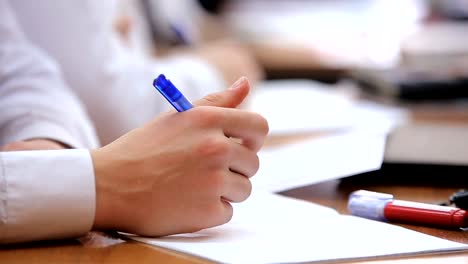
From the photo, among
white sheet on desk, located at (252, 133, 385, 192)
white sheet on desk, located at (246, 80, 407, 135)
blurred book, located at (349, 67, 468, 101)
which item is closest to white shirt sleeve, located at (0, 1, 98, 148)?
white sheet on desk, located at (252, 133, 385, 192)

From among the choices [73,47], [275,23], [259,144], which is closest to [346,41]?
[275,23]

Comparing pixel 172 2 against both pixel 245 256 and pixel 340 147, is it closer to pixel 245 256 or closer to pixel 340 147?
pixel 340 147

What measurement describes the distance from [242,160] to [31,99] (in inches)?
15.6

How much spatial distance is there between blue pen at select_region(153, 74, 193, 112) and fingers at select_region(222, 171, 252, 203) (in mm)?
66

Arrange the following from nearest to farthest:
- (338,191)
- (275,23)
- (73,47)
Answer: (338,191)
(73,47)
(275,23)

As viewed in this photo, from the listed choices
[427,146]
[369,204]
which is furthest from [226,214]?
[427,146]

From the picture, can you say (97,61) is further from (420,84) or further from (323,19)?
(323,19)

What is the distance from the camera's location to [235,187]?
73cm

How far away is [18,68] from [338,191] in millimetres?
437

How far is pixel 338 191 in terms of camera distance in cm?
92

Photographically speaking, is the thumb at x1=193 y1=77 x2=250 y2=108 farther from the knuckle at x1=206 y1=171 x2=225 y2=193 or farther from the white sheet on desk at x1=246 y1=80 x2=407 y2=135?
the white sheet on desk at x1=246 y1=80 x2=407 y2=135

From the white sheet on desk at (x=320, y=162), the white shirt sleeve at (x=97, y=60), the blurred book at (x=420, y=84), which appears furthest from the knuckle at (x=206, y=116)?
the blurred book at (x=420, y=84)

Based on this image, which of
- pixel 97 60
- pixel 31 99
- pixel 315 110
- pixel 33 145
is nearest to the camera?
pixel 33 145

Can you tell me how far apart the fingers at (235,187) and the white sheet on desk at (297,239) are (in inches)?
1.2
